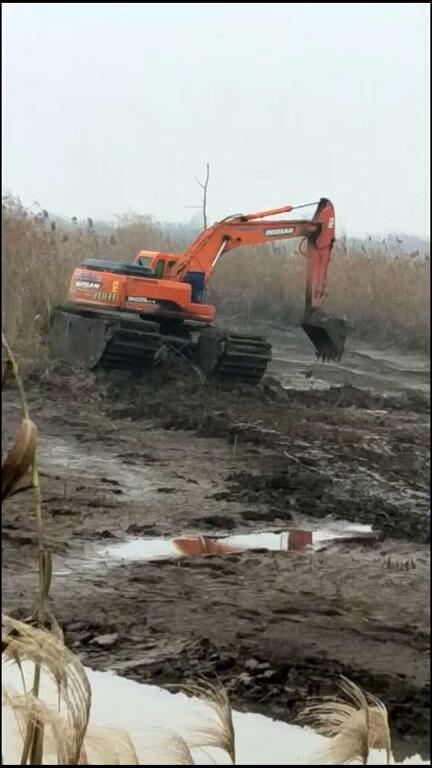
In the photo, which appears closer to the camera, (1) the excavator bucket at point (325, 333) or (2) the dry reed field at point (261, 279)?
(2) the dry reed field at point (261, 279)

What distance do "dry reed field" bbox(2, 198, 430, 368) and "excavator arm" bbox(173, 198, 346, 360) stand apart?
1cm

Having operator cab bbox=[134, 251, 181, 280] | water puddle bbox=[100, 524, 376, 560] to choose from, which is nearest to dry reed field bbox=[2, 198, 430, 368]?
operator cab bbox=[134, 251, 181, 280]

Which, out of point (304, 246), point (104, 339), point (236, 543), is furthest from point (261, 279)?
point (236, 543)

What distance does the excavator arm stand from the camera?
129 cm

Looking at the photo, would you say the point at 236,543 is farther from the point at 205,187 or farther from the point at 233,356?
the point at 205,187

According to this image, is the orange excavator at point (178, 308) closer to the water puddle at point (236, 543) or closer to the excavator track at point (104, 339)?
the excavator track at point (104, 339)

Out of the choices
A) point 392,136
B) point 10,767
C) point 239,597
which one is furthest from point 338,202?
point 10,767

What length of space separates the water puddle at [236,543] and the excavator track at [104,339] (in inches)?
8.3

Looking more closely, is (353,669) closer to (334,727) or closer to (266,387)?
(334,727)

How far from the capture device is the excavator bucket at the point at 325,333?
4.32 ft

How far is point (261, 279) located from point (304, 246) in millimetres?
66

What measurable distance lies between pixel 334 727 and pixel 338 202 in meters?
0.64

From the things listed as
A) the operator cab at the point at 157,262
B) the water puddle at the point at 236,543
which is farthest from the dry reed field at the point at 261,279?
the water puddle at the point at 236,543

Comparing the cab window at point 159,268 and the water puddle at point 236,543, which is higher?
the cab window at point 159,268
